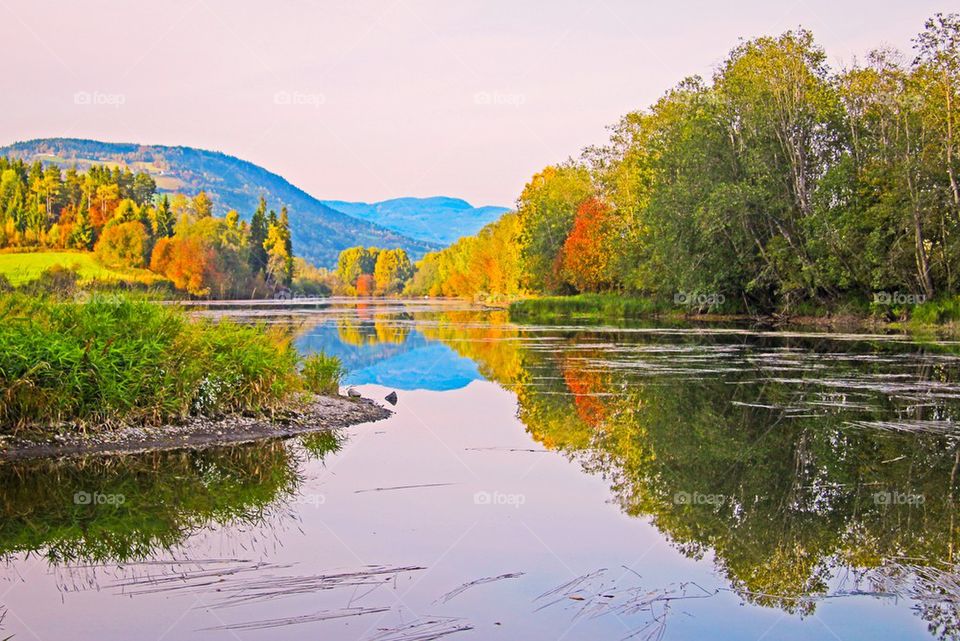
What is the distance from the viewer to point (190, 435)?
13938mm

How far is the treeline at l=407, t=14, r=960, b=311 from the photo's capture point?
130ft

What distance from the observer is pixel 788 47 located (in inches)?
1891

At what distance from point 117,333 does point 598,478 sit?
315 inches

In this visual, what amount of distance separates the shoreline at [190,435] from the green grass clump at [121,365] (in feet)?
0.79

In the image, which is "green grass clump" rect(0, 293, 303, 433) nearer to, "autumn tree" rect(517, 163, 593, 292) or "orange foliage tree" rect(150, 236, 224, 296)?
"autumn tree" rect(517, 163, 593, 292)

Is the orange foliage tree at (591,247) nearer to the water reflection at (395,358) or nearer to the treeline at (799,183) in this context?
the treeline at (799,183)

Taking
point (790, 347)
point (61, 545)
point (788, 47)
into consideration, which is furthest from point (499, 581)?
point (788, 47)

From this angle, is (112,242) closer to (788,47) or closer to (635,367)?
(788,47)

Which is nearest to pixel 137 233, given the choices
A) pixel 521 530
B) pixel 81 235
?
pixel 81 235

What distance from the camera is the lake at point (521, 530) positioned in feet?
22.5

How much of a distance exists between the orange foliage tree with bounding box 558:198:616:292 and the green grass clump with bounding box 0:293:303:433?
57.7 metres

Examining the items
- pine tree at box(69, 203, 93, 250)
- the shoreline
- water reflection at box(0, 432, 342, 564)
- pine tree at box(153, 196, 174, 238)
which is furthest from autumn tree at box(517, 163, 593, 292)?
pine tree at box(69, 203, 93, 250)

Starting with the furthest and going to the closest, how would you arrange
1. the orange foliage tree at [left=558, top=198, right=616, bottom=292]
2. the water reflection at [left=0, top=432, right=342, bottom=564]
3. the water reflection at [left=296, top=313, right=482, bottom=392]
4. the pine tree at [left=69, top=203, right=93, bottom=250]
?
the pine tree at [left=69, top=203, right=93, bottom=250] < the orange foliage tree at [left=558, top=198, right=616, bottom=292] < the water reflection at [left=296, top=313, right=482, bottom=392] < the water reflection at [left=0, top=432, right=342, bottom=564]

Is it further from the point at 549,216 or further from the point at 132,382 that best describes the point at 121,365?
the point at 549,216
